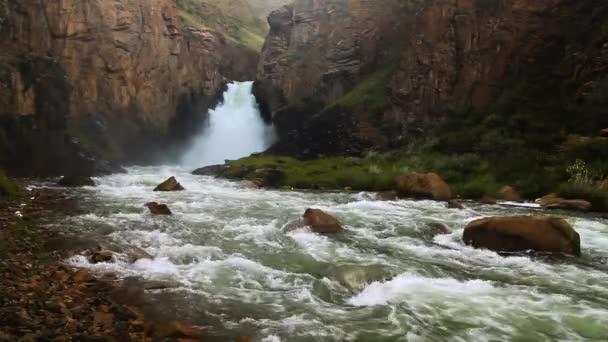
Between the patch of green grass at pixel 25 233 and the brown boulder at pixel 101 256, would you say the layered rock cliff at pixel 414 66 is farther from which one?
the patch of green grass at pixel 25 233

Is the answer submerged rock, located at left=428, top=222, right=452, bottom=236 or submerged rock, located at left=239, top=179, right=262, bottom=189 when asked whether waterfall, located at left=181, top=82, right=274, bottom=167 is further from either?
submerged rock, located at left=428, top=222, right=452, bottom=236

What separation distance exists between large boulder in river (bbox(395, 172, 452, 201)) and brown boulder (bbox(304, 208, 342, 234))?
11194mm

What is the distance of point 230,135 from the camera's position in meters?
69.2

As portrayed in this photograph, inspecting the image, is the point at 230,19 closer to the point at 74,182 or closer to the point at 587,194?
the point at 74,182

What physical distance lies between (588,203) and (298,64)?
156 feet

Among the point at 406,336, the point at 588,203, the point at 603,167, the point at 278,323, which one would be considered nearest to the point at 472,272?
the point at 406,336

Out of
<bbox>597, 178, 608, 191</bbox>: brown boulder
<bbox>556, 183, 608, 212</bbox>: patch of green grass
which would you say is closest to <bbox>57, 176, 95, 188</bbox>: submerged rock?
<bbox>556, 183, 608, 212</bbox>: patch of green grass

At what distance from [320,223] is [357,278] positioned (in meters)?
6.07

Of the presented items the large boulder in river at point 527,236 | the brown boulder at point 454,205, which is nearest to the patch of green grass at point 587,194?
the brown boulder at point 454,205

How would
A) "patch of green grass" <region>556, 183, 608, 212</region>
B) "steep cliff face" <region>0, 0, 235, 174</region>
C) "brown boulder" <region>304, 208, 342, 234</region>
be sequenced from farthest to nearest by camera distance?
"steep cliff face" <region>0, 0, 235, 174</region> < "patch of green grass" <region>556, 183, 608, 212</region> < "brown boulder" <region>304, 208, 342, 234</region>

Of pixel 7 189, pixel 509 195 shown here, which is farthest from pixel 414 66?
pixel 7 189

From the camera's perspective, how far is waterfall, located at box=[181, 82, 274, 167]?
67062mm

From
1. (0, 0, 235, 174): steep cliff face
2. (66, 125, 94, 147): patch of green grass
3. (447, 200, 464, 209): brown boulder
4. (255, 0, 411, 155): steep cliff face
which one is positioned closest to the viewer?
(447, 200, 464, 209): brown boulder

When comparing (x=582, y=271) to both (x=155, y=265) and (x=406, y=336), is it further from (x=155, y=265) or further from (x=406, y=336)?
(x=155, y=265)
